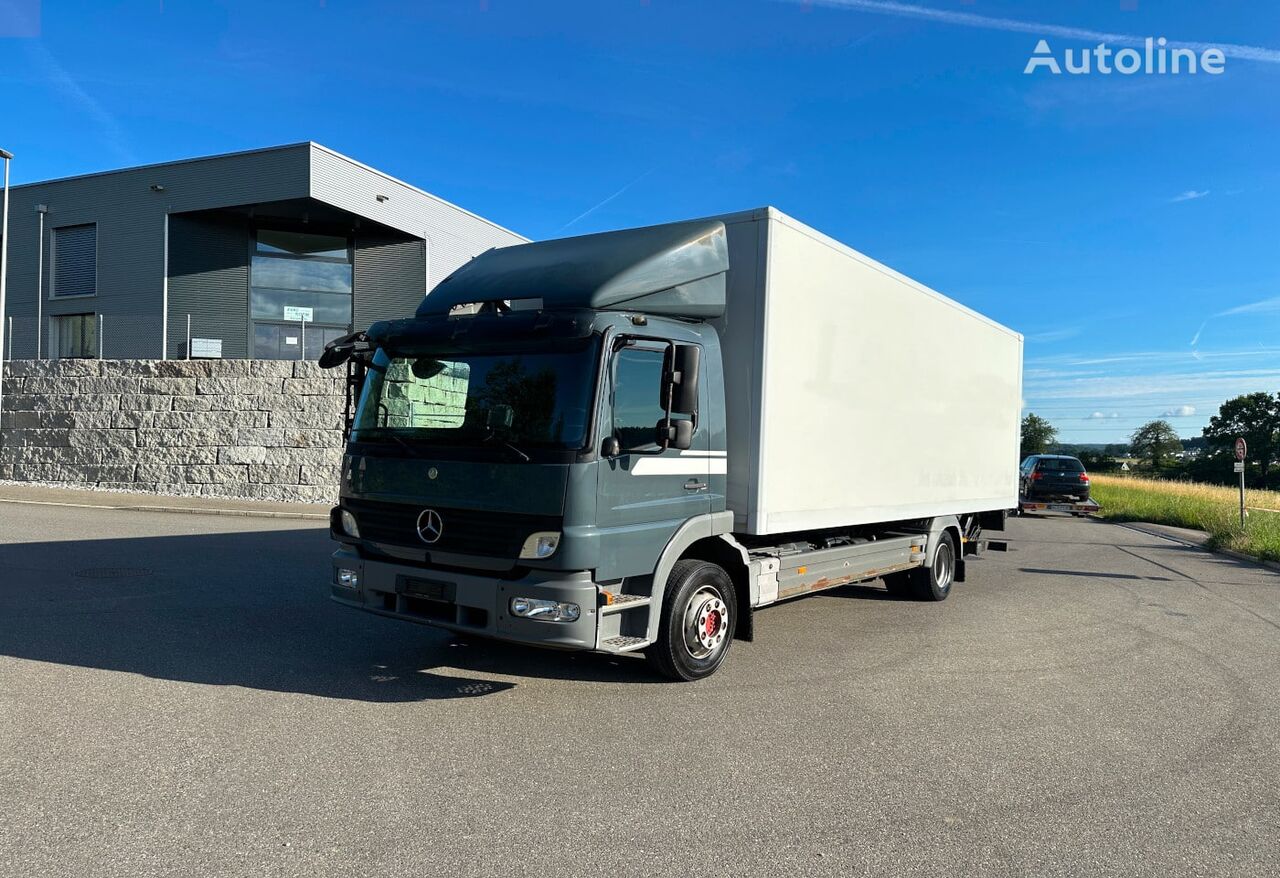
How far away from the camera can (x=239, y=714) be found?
492cm

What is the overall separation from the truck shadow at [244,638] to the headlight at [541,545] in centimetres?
115

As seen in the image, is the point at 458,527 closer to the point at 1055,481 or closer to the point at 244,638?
the point at 244,638

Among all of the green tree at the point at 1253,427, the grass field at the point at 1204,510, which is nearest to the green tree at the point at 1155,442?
the green tree at the point at 1253,427

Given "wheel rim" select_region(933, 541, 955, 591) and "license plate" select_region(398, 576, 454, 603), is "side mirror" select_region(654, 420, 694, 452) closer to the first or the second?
"license plate" select_region(398, 576, 454, 603)

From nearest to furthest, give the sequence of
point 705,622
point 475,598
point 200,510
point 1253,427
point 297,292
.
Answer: point 475,598 < point 705,622 < point 200,510 < point 297,292 < point 1253,427

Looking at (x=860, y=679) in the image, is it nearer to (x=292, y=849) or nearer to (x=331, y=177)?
(x=292, y=849)

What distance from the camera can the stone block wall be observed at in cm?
1948

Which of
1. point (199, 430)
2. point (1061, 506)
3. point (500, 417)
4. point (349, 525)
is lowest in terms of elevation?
point (1061, 506)

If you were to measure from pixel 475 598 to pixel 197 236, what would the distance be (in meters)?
23.3

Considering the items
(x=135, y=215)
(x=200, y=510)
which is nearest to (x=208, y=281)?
(x=135, y=215)

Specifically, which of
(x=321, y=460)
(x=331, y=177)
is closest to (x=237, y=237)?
(x=331, y=177)

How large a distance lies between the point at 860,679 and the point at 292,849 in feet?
→ 13.5

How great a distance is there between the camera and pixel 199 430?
19609mm

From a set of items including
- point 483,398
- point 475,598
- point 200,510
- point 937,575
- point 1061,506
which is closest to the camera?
point 475,598
